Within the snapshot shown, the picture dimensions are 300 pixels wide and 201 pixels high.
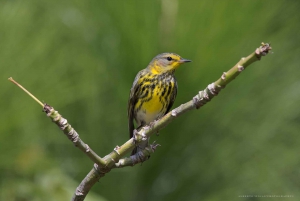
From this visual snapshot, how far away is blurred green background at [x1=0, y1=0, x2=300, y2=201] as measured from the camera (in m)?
1.06

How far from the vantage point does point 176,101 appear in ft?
3.71

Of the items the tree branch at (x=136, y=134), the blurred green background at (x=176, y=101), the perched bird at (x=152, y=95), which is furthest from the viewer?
the perched bird at (x=152, y=95)

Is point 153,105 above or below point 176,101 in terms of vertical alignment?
above

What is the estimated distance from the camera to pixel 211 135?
1150 millimetres

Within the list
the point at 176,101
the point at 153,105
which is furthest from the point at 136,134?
the point at 153,105

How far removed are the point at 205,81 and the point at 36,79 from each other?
38cm

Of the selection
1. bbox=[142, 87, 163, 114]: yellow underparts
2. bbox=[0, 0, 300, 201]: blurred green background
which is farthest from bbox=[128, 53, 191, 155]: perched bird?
bbox=[0, 0, 300, 201]: blurred green background

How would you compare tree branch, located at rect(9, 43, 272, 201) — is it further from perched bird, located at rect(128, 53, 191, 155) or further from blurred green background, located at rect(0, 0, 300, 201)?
perched bird, located at rect(128, 53, 191, 155)

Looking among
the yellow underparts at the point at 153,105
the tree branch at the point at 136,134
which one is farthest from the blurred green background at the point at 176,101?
the yellow underparts at the point at 153,105

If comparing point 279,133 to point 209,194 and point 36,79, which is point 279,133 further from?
point 36,79

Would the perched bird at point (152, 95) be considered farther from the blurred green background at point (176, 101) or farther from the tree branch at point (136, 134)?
the tree branch at point (136, 134)

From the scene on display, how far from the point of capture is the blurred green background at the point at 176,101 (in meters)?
1.06

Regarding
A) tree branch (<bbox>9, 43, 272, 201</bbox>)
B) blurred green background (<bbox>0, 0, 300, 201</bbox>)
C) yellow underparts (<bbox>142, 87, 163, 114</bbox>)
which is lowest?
tree branch (<bbox>9, 43, 272, 201</bbox>)

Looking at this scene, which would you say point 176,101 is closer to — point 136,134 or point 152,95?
point 136,134
